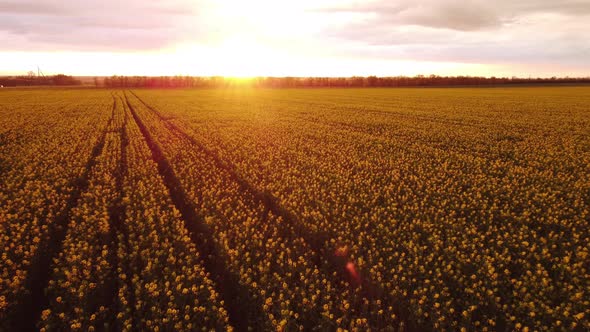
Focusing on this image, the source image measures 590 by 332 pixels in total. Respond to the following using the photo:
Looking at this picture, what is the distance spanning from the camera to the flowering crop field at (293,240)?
6.66 metres

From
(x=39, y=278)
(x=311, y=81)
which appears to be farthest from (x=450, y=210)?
(x=311, y=81)

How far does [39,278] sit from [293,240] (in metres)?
5.66

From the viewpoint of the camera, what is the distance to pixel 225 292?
734 centimetres

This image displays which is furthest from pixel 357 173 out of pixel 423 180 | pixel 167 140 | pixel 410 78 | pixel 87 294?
pixel 410 78

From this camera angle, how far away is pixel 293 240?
9.15 metres

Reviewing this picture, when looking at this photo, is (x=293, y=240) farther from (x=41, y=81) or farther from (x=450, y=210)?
(x=41, y=81)

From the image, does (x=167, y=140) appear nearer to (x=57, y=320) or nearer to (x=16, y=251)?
(x=16, y=251)

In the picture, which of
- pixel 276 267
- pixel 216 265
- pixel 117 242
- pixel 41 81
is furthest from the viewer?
pixel 41 81

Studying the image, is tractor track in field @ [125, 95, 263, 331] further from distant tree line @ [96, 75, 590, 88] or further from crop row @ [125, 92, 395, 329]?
distant tree line @ [96, 75, 590, 88]

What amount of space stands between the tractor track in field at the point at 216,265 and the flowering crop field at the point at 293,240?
40 mm

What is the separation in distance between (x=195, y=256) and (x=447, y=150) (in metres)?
15.6

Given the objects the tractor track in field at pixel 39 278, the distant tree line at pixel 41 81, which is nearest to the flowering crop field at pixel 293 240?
the tractor track in field at pixel 39 278

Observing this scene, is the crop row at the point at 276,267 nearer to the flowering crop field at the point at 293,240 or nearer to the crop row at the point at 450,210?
the flowering crop field at the point at 293,240

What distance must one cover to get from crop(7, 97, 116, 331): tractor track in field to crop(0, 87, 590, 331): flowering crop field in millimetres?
31
